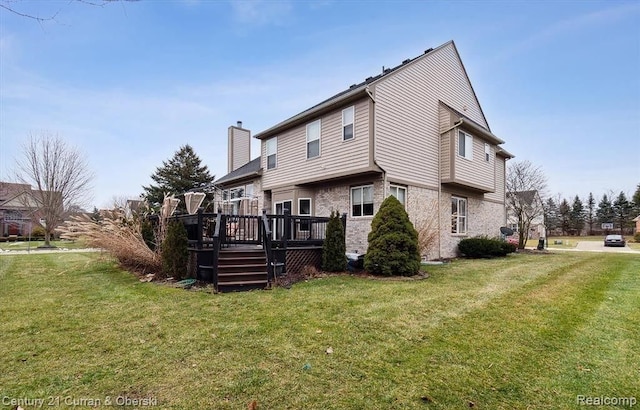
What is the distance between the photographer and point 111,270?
1027cm

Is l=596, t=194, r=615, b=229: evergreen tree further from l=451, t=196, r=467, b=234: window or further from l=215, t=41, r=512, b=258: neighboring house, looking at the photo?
l=451, t=196, r=467, b=234: window

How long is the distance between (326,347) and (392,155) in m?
8.22

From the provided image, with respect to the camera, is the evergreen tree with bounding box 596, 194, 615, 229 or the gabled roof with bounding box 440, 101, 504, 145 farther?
the evergreen tree with bounding box 596, 194, 615, 229

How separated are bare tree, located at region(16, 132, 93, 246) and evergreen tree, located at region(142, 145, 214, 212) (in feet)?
24.1

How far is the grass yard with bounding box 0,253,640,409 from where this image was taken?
2.79m

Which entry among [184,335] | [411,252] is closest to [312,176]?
[411,252]

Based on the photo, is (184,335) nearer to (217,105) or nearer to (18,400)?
(18,400)

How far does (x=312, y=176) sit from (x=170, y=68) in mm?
6714

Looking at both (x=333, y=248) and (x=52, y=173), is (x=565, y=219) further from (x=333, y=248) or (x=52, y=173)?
(x=52, y=173)

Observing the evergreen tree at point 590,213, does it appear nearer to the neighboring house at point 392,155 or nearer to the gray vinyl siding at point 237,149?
the neighboring house at point 392,155

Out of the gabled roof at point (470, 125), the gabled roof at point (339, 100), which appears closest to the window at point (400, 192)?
the gabled roof at point (339, 100)

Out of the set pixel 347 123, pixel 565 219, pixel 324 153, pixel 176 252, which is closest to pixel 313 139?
pixel 324 153

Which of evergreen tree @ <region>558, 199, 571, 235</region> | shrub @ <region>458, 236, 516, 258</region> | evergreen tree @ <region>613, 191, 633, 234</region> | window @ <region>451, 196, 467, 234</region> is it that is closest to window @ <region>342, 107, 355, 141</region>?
window @ <region>451, 196, 467, 234</region>

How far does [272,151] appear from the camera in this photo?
48.1 feet
